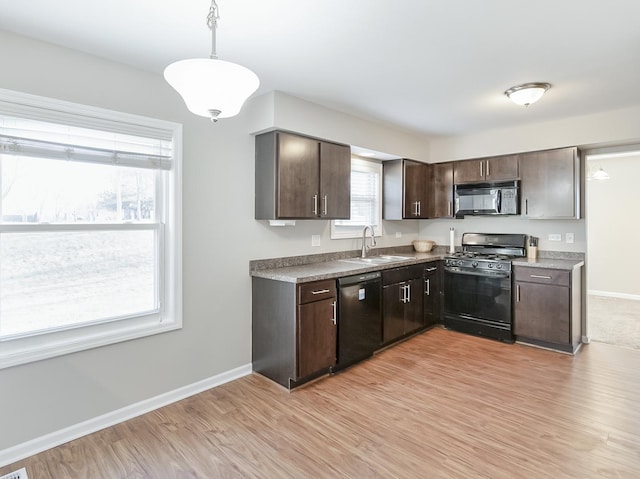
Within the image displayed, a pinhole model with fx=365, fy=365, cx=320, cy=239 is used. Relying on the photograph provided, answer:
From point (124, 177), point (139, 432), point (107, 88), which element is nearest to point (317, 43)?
point (107, 88)

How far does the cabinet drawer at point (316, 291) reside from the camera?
9.77ft

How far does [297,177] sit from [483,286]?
8.54 ft

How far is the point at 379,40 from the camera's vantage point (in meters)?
2.29

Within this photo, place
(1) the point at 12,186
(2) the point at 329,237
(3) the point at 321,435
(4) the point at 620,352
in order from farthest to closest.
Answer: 1. (2) the point at 329,237
2. (4) the point at 620,352
3. (3) the point at 321,435
4. (1) the point at 12,186

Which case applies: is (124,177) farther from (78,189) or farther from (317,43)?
(317,43)

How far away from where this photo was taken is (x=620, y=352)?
3.88 meters

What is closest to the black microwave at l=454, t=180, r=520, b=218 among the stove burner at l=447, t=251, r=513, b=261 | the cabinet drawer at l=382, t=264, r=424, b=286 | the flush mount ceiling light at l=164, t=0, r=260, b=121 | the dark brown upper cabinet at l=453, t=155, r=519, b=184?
the dark brown upper cabinet at l=453, t=155, r=519, b=184

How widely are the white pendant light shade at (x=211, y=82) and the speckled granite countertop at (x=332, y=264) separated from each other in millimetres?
1668

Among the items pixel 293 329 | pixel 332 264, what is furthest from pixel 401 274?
pixel 293 329

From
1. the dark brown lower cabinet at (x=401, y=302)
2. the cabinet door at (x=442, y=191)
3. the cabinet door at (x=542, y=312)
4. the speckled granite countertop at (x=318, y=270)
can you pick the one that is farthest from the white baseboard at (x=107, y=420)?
the cabinet door at (x=442, y=191)

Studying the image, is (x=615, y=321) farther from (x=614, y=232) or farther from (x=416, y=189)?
(x=416, y=189)

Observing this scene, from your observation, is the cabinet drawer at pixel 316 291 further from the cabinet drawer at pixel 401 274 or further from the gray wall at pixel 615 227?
the gray wall at pixel 615 227

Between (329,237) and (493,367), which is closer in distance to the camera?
(493,367)

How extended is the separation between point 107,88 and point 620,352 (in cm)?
535
